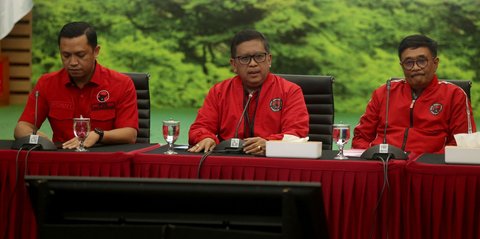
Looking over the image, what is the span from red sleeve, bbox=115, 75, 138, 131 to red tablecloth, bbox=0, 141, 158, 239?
683mm

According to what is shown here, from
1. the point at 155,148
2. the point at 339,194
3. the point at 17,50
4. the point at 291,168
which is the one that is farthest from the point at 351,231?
the point at 17,50

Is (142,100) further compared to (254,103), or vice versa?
(142,100)

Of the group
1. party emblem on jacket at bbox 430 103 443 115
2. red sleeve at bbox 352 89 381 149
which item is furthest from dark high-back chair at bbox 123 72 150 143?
party emblem on jacket at bbox 430 103 443 115

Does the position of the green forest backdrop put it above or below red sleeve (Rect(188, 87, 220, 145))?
above

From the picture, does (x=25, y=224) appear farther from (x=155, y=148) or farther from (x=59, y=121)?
(x=59, y=121)

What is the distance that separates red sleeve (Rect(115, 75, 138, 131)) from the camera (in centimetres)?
337

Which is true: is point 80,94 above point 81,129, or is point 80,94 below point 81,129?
above

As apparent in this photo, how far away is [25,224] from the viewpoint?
2.70 meters

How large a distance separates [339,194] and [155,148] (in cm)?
79

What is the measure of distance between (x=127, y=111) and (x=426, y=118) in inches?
51.4

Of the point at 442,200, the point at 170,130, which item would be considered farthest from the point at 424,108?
the point at 170,130

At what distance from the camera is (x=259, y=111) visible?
336cm

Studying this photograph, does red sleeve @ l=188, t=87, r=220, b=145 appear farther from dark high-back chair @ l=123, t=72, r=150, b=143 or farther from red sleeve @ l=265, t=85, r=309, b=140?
dark high-back chair @ l=123, t=72, r=150, b=143

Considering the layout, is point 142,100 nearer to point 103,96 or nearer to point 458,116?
point 103,96
